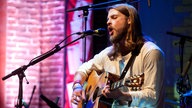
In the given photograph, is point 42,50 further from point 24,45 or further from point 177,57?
point 177,57

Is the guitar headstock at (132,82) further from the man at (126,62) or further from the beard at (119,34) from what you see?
the beard at (119,34)

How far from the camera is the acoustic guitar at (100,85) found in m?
3.17

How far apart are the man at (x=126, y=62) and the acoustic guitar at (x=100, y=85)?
5cm

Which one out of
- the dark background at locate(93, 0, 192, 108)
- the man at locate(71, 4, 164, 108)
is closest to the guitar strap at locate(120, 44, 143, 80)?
the man at locate(71, 4, 164, 108)

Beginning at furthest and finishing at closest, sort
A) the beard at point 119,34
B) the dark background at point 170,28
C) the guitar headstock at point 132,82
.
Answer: the dark background at point 170,28, the beard at point 119,34, the guitar headstock at point 132,82

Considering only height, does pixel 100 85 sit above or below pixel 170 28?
below

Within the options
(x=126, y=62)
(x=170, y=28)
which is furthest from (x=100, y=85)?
(x=170, y=28)

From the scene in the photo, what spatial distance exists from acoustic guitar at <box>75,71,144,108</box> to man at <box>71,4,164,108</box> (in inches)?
1.9

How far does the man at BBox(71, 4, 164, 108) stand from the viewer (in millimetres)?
3211

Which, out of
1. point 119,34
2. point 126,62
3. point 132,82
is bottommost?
point 132,82

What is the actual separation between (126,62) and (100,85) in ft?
→ 1.10

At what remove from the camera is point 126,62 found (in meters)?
3.50

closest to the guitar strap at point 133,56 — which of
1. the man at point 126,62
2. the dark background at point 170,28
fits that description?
the man at point 126,62

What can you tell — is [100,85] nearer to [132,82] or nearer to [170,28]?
[132,82]
